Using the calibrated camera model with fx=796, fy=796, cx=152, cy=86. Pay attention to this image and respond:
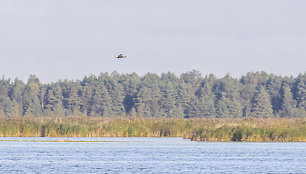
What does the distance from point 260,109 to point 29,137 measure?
72.4m

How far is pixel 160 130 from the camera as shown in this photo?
6184cm

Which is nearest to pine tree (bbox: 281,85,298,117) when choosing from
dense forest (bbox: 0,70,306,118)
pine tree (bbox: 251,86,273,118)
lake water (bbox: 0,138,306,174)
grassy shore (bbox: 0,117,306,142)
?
dense forest (bbox: 0,70,306,118)

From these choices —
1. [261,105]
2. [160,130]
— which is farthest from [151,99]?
[160,130]

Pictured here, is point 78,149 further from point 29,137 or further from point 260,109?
point 260,109

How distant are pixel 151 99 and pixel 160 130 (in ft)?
229

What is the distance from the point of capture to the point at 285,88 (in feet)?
441

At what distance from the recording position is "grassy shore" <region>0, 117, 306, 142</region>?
2164 inches

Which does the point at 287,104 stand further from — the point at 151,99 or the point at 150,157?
the point at 150,157

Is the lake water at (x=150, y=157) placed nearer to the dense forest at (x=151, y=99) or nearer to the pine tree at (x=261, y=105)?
the dense forest at (x=151, y=99)

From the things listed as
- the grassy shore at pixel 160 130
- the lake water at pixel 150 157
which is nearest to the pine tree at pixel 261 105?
the grassy shore at pixel 160 130

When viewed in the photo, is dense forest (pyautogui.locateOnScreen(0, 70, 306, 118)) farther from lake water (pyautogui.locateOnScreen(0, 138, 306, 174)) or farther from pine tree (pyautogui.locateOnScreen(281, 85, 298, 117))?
lake water (pyautogui.locateOnScreen(0, 138, 306, 174))

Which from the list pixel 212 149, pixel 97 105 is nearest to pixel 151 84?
pixel 97 105

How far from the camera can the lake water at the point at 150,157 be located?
122 feet

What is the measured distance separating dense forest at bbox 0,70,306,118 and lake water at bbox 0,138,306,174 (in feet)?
222
